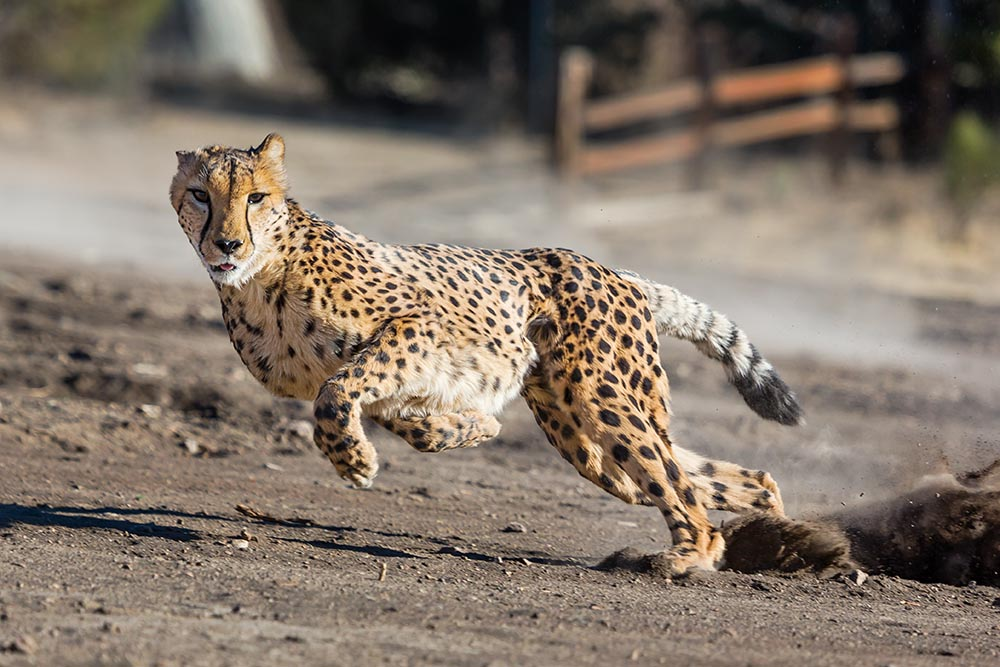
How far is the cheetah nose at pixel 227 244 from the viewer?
501 cm

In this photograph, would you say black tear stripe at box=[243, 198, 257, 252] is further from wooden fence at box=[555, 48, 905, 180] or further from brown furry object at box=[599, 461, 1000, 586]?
wooden fence at box=[555, 48, 905, 180]

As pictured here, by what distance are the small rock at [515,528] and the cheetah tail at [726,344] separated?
1.00 meters

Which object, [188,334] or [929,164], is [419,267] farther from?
[929,164]

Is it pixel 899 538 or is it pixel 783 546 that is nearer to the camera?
pixel 783 546

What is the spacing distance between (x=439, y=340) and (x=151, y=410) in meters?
2.65

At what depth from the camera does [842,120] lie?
17.3 m

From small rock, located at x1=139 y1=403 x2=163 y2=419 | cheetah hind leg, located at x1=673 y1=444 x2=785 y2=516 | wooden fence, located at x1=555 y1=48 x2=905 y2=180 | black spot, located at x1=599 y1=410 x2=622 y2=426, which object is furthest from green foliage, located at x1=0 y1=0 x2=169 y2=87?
black spot, located at x1=599 y1=410 x2=622 y2=426

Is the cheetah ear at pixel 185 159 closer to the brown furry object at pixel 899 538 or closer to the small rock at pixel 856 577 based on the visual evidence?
the brown furry object at pixel 899 538

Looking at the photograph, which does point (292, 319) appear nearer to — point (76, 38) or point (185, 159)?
point (185, 159)

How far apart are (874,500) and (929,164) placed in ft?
41.9

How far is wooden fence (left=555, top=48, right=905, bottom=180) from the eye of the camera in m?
16.1

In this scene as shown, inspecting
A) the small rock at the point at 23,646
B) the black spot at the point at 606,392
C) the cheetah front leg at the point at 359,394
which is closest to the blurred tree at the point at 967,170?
the black spot at the point at 606,392

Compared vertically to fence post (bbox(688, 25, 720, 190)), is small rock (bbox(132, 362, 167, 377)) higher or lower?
lower

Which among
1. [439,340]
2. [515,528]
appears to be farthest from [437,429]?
[515,528]
